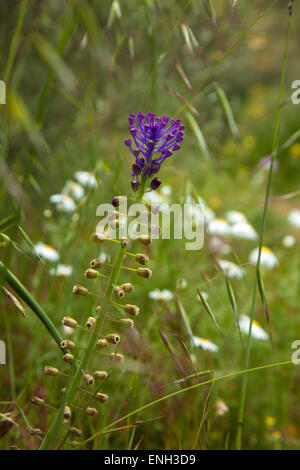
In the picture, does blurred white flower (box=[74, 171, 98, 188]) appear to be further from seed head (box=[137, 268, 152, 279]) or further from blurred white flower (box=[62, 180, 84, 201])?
seed head (box=[137, 268, 152, 279])

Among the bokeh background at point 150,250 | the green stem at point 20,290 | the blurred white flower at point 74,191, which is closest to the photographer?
the green stem at point 20,290

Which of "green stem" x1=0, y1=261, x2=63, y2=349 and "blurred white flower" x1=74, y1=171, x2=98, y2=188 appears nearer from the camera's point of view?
"green stem" x1=0, y1=261, x2=63, y2=349

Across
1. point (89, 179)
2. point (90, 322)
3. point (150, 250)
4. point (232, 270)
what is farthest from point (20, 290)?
point (150, 250)

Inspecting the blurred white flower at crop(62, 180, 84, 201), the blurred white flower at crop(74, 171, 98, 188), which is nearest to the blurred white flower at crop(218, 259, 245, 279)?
the blurred white flower at crop(74, 171, 98, 188)

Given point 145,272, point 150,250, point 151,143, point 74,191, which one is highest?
point 74,191

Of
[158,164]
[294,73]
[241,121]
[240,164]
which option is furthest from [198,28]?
[294,73]

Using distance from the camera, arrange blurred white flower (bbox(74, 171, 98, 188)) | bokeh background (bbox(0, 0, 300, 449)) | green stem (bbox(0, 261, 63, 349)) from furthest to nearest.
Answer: blurred white flower (bbox(74, 171, 98, 188)) → bokeh background (bbox(0, 0, 300, 449)) → green stem (bbox(0, 261, 63, 349))

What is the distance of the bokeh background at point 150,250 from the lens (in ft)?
2.53

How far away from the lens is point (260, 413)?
1.41 metres

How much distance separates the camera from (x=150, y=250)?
1328 mm

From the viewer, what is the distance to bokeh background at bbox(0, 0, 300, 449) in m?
0.77

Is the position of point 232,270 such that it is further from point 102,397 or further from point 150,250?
point 102,397

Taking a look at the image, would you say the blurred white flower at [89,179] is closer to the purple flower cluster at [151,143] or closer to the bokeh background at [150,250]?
the bokeh background at [150,250]

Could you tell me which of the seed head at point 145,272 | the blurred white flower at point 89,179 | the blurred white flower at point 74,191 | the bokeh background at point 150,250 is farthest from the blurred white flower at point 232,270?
the blurred white flower at point 74,191
